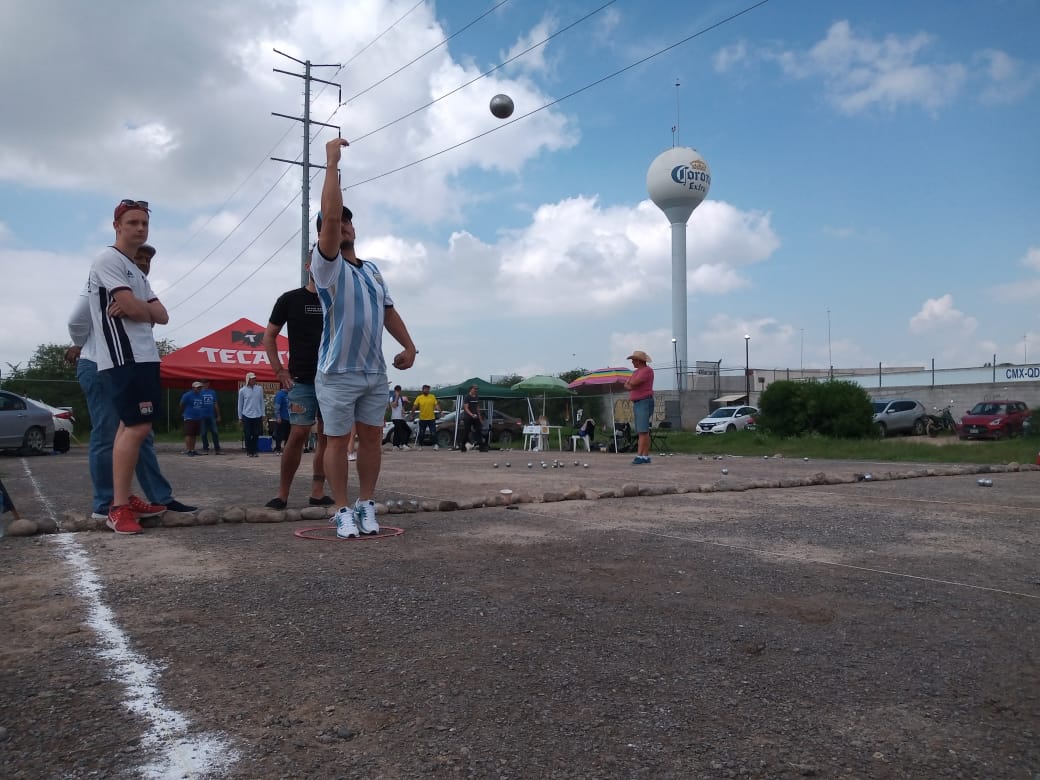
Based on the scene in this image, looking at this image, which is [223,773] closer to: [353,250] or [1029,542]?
[353,250]

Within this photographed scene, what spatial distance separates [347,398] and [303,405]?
3.84 feet

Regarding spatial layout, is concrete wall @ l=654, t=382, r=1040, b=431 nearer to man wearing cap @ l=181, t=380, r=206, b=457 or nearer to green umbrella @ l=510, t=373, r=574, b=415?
green umbrella @ l=510, t=373, r=574, b=415

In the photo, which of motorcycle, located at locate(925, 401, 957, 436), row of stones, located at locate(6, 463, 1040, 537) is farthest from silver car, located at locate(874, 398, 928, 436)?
row of stones, located at locate(6, 463, 1040, 537)

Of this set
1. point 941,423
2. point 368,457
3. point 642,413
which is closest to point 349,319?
point 368,457

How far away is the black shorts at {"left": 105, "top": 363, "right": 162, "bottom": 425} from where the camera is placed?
15.1 ft

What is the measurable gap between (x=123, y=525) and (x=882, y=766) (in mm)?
4042

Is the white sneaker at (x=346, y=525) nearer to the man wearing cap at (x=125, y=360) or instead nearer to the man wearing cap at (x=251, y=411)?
the man wearing cap at (x=125, y=360)

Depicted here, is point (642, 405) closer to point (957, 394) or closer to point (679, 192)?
point (957, 394)

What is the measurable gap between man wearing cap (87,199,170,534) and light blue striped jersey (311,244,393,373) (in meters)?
1.02

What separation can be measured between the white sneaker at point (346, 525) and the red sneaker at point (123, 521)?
1152mm

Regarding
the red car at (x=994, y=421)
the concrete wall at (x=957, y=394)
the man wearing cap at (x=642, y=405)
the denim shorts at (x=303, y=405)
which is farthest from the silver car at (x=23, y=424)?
the red car at (x=994, y=421)

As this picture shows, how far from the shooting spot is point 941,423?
30.5m

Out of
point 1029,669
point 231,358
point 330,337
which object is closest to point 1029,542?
point 1029,669

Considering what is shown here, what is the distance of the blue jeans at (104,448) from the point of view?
4910mm
